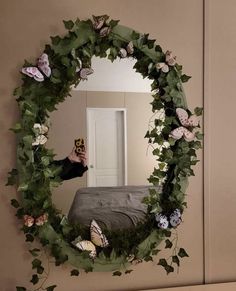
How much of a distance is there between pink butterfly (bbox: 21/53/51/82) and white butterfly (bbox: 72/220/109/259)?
605mm

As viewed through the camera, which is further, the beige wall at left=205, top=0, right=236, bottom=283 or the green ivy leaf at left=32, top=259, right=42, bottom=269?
the beige wall at left=205, top=0, right=236, bottom=283

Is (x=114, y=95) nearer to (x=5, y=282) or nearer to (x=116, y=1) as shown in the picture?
(x=116, y=1)

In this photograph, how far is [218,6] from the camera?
4.66ft

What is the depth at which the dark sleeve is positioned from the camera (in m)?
1.25

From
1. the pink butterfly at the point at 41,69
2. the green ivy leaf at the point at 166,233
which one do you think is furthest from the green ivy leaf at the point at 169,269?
the pink butterfly at the point at 41,69

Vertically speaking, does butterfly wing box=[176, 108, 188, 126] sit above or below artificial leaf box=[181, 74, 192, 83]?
below

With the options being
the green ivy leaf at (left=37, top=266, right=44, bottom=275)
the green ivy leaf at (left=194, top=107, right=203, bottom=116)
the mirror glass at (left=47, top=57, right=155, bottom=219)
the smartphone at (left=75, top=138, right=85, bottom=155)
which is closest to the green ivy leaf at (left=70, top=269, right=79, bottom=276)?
the green ivy leaf at (left=37, top=266, right=44, bottom=275)

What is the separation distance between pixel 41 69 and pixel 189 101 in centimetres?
66

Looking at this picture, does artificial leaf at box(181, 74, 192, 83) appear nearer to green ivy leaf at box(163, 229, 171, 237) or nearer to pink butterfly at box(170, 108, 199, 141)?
pink butterfly at box(170, 108, 199, 141)

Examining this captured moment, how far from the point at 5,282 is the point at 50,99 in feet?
2.53

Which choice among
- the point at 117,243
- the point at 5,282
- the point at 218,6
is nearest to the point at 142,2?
the point at 218,6

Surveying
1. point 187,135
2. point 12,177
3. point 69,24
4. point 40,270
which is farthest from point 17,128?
point 187,135

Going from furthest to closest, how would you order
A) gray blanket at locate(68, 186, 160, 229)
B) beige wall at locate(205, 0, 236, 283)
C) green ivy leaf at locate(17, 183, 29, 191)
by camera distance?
beige wall at locate(205, 0, 236, 283) → gray blanket at locate(68, 186, 160, 229) → green ivy leaf at locate(17, 183, 29, 191)

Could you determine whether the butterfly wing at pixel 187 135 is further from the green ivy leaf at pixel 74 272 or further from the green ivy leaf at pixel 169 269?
the green ivy leaf at pixel 74 272
